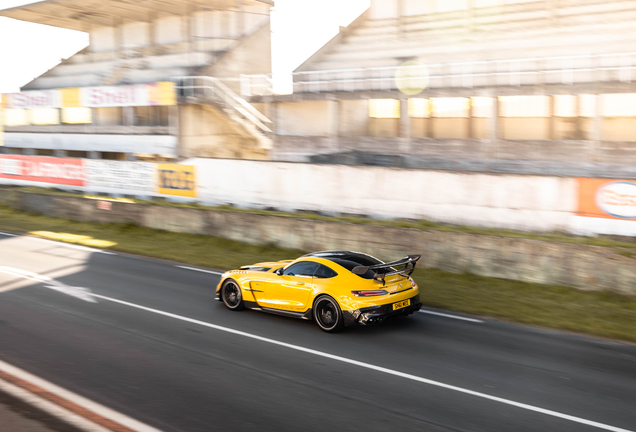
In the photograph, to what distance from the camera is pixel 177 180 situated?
77.2 ft

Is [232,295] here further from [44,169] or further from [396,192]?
[44,169]

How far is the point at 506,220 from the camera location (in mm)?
15578

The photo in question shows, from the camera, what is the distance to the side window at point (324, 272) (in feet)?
34.1

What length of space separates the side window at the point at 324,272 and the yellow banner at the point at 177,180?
13.5 meters

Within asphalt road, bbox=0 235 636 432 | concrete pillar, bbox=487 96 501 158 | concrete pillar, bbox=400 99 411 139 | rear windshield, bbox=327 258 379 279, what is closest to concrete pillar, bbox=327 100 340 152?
concrete pillar, bbox=400 99 411 139

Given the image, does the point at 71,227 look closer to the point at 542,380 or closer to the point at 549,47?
the point at 542,380

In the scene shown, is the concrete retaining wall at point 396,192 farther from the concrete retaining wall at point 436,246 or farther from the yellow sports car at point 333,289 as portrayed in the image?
the yellow sports car at point 333,289

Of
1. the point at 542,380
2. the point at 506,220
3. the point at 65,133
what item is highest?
the point at 65,133

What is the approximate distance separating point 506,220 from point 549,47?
46.9 feet

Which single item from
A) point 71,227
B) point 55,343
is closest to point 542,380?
point 55,343

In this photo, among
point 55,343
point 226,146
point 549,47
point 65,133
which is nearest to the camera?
point 55,343

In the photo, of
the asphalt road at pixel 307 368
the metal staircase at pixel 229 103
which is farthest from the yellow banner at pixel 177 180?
the asphalt road at pixel 307 368

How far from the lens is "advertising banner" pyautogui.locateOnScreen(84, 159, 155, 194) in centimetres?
2488

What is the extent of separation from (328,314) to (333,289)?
516 mm
